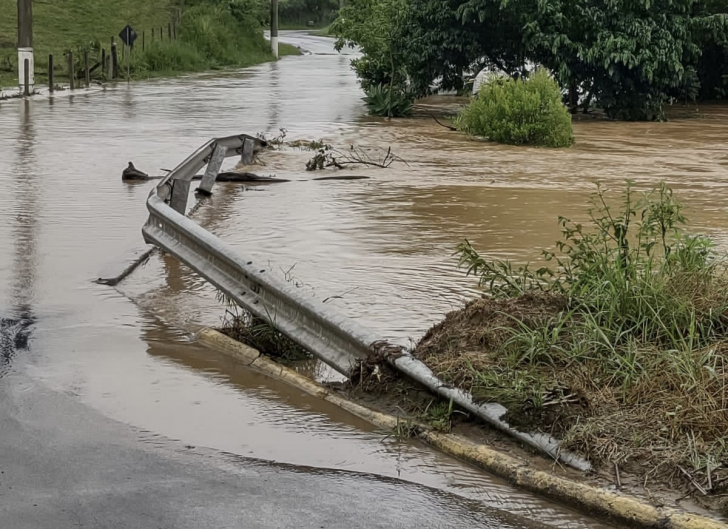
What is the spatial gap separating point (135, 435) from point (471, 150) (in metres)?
14.7

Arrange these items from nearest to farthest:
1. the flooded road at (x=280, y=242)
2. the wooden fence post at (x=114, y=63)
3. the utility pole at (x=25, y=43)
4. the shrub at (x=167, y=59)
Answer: the flooded road at (x=280, y=242) < the utility pole at (x=25, y=43) < the wooden fence post at (x=114, y=63) < the shrub at (x=167, y=59)

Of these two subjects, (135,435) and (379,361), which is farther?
(379,361)

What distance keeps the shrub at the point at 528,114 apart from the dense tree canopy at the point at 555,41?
4989 mm

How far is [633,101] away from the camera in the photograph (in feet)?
90.2

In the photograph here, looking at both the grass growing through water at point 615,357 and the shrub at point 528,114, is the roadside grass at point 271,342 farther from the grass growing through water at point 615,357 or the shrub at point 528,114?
the shrub at point 528,114

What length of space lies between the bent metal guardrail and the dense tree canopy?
1781 cm

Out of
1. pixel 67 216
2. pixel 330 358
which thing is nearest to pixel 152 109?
pixel 67 216

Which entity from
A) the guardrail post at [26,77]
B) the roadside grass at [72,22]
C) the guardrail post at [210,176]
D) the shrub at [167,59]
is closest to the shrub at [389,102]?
the guardrail post at [26,77]

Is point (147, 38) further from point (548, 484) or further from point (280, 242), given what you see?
point (548, 484)

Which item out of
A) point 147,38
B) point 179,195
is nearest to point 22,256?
point 179,195

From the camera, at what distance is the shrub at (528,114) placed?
20344mm

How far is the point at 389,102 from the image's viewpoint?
27.4 metres

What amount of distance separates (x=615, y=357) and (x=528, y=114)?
14893mm

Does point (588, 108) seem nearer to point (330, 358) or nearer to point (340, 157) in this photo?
point (340, 157)
